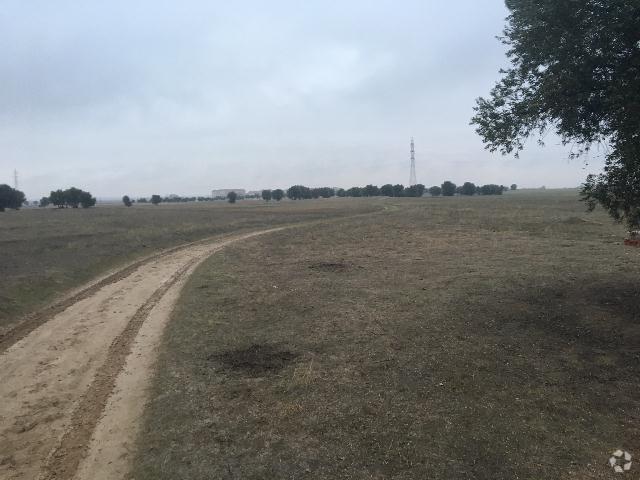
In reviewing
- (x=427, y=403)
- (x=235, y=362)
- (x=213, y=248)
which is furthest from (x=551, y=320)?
(x=213, y=248)

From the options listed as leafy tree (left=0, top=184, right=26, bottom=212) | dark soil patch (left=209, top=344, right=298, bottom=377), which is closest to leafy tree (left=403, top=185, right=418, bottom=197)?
leafy tree (left=0, top=184, right=26, bottom=212)

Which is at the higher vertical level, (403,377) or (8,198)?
(8,198)

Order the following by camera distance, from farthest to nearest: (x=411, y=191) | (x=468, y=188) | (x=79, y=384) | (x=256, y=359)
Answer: (x=468, y=188) < (x=411, y=191) < (x=256, y=359) < (x=79, y=384)

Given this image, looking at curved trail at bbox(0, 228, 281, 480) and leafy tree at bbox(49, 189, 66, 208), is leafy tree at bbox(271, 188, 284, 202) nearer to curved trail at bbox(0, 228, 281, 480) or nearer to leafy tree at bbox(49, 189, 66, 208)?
leafy tree at bbox(49, 189, 66, 208)

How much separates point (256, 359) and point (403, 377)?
390 centimetres

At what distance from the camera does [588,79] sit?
39.7ft

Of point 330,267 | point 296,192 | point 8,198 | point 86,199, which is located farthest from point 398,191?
point 330,267

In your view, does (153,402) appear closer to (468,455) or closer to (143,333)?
(143,333)

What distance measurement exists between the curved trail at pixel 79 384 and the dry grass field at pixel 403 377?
23.7 inches

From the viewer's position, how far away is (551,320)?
1348 cm

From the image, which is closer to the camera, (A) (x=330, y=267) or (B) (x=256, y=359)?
(B) (x=256, y=359)

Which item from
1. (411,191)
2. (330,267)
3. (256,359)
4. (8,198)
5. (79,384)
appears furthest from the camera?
(411,191)

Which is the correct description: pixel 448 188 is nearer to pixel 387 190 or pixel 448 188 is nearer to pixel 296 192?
pixel 387 190

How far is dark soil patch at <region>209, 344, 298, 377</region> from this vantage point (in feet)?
36.0
